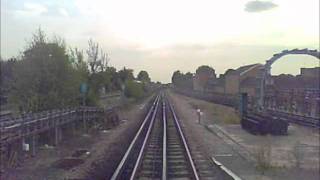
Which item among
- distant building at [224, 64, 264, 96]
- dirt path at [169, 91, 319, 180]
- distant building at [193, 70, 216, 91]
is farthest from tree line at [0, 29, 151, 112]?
distant building at [193, 70, 216, 91]

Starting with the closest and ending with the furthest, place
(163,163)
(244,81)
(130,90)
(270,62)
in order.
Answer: (163,163)
(270,62)
(130,90)
(244,81)

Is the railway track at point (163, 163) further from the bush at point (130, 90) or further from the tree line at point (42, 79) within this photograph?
the bush at point (130, 90)

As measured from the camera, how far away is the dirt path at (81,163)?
1530 centimetres

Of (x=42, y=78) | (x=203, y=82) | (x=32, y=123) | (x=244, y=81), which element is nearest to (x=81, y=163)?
(x=32, y=123)

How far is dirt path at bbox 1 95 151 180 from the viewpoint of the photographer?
50.2 feet

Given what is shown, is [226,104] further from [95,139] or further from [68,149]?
[68,149]

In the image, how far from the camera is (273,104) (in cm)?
4225

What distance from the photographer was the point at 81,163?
18047mm

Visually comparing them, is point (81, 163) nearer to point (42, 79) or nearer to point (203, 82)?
point (42, 79)

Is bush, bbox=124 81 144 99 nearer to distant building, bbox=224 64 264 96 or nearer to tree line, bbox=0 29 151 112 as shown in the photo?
distant building, bbox=224 64 264 96

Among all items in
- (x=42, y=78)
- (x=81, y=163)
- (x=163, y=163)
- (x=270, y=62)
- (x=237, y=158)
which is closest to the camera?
(x=163, y=163)

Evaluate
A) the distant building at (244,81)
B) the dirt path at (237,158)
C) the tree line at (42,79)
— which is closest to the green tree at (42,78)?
the tree line at (42,79)

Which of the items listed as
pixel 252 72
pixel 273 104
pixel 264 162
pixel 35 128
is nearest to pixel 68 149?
pixel 35 128

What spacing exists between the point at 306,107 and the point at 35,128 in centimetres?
1763
